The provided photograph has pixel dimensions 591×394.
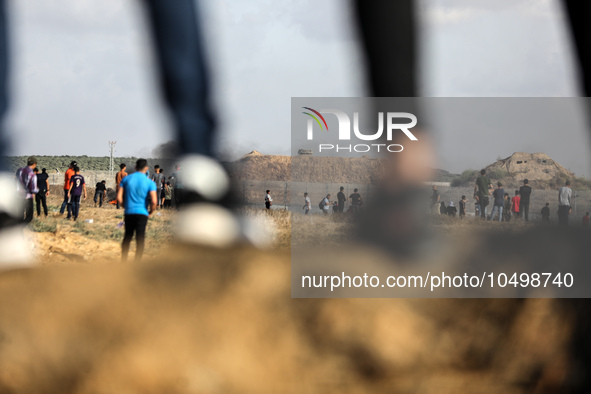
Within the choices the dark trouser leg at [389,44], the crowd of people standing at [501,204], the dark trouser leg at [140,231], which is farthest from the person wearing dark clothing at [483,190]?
the dark trouser leg at [140,231]

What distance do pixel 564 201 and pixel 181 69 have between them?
185 cm

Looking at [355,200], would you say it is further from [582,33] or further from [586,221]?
[582,33]

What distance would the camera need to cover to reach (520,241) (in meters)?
2.31

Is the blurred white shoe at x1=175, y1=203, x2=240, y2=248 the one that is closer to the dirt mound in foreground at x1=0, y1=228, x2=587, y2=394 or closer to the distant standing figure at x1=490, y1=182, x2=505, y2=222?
the dirt mound in foreground at x1=0, y1=228, x2=587, y2=394

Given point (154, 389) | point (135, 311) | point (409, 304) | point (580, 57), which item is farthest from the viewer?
point (580, 57)

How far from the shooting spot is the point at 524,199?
7.70ft

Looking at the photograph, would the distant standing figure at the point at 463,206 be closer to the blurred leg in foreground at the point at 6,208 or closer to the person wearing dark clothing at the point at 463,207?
the person wearing dark clothing at the point at 463,207

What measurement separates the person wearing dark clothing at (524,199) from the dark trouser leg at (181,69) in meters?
1.43

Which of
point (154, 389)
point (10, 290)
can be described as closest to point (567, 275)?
point (154, 389)

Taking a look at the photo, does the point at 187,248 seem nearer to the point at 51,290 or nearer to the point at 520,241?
the point at 51,290

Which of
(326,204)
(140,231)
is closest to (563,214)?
(326,204)

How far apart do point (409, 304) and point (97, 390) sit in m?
1.23

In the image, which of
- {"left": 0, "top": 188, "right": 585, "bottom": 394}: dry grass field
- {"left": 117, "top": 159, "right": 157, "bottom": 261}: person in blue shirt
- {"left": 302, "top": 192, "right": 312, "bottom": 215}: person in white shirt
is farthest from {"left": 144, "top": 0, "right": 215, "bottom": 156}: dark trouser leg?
{"left": 117, "top": 159, "right": 157, "bottom": 261}: person in blue shirt

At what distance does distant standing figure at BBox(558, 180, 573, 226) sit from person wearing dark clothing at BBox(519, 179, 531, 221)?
13cm
